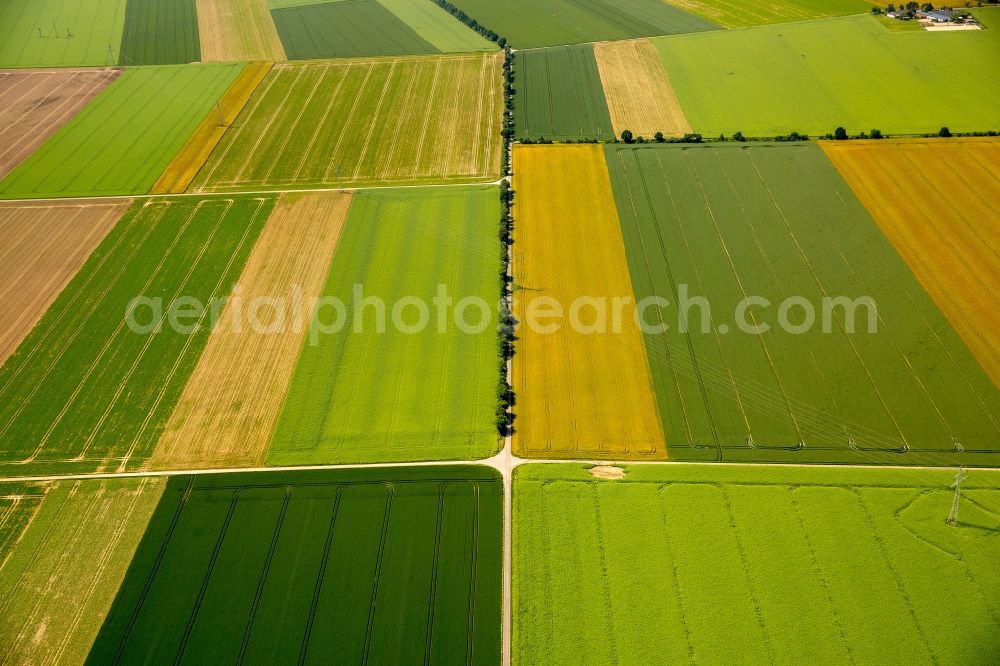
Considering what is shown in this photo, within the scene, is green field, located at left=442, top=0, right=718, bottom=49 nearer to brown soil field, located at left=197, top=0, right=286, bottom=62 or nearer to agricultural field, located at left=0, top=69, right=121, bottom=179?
brown soil field, located at left=197, top=0, right=286, bottom=62

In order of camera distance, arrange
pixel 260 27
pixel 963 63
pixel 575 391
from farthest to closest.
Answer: pixel 260 27, pixel 963 63, pixel 575 391

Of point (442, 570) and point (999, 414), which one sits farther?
point (999, 414)

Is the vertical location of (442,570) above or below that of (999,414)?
below

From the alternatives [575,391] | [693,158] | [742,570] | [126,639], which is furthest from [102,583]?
[693,158]

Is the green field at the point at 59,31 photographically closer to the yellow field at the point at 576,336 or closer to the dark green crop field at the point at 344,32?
the dark green crop field at the point at 344,32

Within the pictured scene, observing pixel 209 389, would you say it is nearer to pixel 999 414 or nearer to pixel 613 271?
pixel 613 271

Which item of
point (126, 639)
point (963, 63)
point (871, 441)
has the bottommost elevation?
point (126, 639)

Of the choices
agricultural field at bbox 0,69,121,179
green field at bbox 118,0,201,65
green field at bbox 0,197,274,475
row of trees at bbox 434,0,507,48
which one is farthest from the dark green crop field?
green field at bbox 0,197,274,475
